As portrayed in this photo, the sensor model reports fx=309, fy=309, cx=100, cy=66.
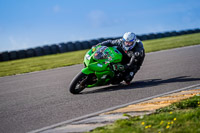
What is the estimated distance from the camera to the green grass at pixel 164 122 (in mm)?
4047

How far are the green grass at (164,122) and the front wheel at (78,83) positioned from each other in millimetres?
2614

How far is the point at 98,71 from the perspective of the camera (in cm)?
744

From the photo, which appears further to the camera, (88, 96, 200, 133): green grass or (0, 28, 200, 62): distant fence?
(0, 28, 200, 62): distant fence

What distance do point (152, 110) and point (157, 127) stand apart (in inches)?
38.2

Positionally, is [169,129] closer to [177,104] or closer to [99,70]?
[177,104]

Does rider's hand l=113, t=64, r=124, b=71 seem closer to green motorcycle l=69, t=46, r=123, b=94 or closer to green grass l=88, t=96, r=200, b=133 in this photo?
green motorcycle l=69, t=46, r=123, b=94

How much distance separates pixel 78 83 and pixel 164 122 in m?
3.41

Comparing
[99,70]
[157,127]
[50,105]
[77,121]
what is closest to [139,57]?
[99,70]

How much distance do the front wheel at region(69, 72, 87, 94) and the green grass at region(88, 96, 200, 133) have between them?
2.61m

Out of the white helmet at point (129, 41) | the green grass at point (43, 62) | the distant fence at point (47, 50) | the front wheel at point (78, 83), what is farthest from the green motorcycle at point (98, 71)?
the distant fence at point (47, 50)

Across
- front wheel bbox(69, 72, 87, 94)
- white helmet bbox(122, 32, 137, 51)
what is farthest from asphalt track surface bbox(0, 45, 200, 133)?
white helmet bbox(122, 32, 137, 51)

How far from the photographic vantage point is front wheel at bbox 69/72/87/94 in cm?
724

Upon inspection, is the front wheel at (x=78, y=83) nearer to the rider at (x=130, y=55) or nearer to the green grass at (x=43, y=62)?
the rider at (x=130, y=55)

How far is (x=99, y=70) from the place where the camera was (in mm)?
7457
